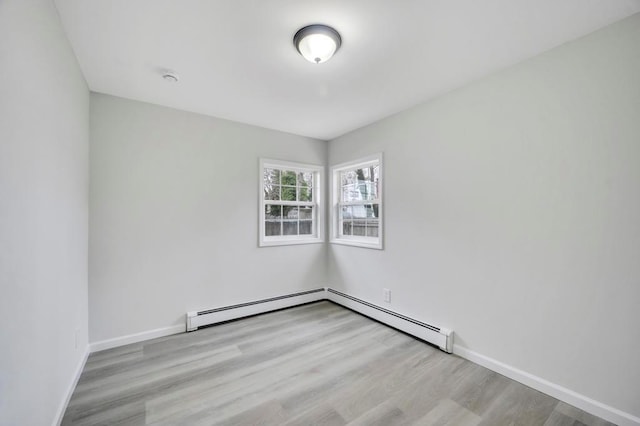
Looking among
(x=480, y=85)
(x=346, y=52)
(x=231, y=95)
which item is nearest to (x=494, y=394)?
(x=480, y=85)

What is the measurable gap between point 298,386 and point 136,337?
6.00ft

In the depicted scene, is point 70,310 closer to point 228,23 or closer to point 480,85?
point 228,23

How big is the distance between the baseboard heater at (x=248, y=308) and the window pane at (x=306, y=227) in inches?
34.3

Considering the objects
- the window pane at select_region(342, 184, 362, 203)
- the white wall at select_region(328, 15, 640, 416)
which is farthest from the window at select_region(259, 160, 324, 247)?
the white wall at select_region(328, 15, 640, 416)

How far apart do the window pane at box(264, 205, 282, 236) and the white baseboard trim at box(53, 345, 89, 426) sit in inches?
→ 83.4

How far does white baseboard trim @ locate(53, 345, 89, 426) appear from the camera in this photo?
165cm

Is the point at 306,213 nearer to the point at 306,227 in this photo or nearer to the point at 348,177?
the point at 306,227

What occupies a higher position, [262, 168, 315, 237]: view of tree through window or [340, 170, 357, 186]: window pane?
[340, 170, 357, 186]: window pane

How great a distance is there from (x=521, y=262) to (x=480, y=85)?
1.54 metres

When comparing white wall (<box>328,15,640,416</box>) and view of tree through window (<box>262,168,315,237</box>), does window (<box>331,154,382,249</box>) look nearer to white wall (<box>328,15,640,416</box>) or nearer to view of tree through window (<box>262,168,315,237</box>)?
view of tree through window (<box>262,168,315,237</box>)

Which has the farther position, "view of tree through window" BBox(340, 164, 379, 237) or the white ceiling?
"view of tree through window" BBox(340, 164, 379, 237)

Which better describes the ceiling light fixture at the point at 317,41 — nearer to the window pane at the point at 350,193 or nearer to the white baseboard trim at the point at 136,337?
the window pane at the point at 350,193

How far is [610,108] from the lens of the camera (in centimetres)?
172

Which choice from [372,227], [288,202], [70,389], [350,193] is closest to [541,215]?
[372,227]
